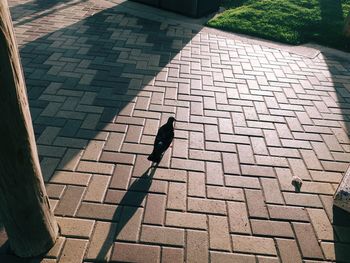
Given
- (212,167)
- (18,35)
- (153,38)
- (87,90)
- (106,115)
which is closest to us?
(212,167)

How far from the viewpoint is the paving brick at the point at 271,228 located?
3010 mm

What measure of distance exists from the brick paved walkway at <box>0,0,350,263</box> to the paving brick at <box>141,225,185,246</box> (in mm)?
11

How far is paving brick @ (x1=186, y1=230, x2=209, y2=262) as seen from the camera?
2746mm

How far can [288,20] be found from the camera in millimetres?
8414

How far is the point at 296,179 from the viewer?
3592 millimetres

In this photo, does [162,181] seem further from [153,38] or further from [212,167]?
[153,38]

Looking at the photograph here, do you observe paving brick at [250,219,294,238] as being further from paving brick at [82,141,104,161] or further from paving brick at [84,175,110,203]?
paving brick at [82,141,104,161]

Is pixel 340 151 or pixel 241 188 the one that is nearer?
pixel 241 188

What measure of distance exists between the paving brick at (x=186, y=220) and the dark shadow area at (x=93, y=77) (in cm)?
39

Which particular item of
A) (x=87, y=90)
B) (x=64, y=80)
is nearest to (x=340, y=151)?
(x=87, y=90)

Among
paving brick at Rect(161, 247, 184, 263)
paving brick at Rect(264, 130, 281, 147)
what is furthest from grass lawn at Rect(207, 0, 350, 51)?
paving brick at Rect(161, 247, 184, 263)

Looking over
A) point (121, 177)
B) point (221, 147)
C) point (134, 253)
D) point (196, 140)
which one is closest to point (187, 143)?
point (196, 140)

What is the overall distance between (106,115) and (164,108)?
0.88 metres

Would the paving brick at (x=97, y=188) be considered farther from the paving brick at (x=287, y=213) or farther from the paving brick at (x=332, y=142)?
the paving brick at (x=332, y=142)
